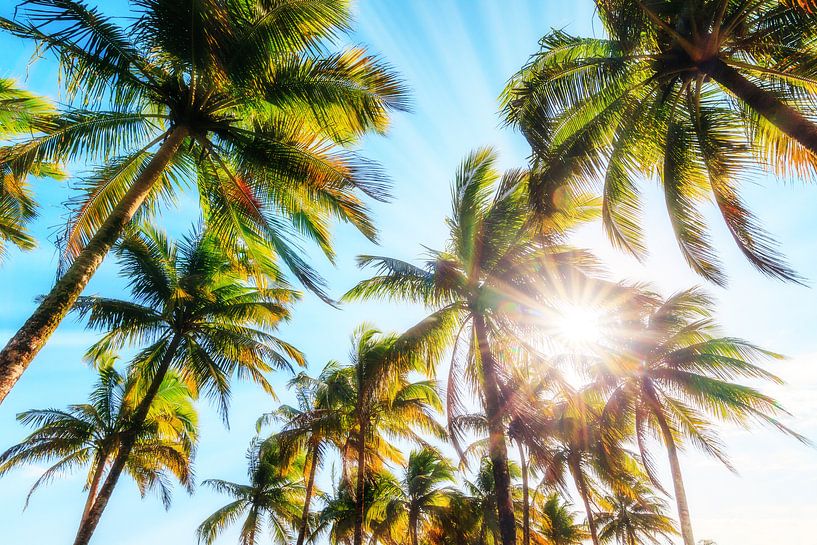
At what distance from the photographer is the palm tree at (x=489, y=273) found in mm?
10445

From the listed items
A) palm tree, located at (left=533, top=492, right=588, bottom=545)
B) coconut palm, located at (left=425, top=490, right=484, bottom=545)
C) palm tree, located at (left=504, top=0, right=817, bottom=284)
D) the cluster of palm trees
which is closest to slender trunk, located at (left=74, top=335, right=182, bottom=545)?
the cluster of palm trees

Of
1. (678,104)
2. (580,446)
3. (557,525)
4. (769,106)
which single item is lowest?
(557,525)

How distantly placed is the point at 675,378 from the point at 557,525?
1552cm

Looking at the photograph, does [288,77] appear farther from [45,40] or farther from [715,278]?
[715,278]

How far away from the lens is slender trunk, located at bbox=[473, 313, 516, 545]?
29.2 ft

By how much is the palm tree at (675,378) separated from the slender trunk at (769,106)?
897 centimetres

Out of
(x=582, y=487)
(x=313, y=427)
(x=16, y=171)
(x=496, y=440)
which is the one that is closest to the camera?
(x=16, y=171)

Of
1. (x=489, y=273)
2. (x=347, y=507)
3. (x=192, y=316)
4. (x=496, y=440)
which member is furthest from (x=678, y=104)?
(x=347, y=507)

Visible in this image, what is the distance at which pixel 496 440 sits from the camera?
939 centimetres

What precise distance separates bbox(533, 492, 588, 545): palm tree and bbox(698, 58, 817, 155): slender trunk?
24.5 metres

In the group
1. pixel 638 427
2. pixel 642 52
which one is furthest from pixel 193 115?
pixel 638 427

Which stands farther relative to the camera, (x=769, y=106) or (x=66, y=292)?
(x=66, y=292)

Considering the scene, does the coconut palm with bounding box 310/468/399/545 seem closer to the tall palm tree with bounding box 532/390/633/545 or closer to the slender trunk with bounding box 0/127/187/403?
the tall palm tree with bounding box 532/390/633/545

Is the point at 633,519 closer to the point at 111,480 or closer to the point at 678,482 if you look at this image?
the point at 678,482
